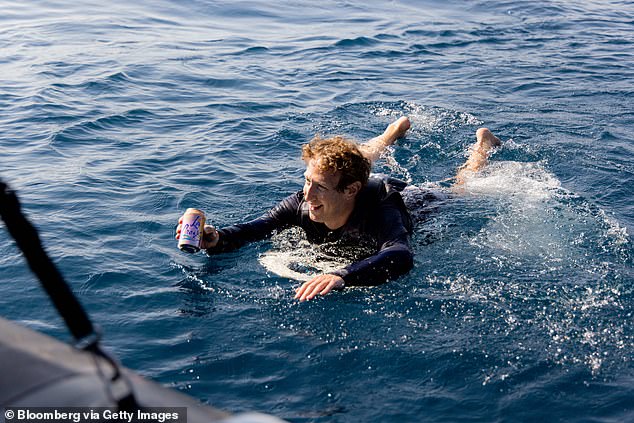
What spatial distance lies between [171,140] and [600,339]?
20.4ft

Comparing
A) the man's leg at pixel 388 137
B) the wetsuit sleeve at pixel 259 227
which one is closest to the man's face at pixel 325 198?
the wetsuit sleeve at pixel 259 227

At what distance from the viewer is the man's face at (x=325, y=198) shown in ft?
19.3

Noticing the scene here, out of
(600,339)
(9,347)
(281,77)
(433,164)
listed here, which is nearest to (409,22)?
(281,77)

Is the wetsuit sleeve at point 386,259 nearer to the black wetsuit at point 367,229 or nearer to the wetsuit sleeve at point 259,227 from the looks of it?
the black wetsuit at point 367,229

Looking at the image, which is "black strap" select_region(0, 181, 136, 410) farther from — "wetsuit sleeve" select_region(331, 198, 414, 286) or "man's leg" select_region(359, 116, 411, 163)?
"man's leg" select_region(359, 116, 411, 163)

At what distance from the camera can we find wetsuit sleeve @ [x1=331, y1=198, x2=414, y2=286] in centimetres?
547

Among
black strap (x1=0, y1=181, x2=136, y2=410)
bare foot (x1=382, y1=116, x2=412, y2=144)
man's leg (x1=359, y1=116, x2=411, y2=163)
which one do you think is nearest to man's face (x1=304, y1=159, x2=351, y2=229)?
man's leg (x1=359, y1=116, x2=411, y2=163)

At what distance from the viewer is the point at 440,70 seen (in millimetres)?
13281

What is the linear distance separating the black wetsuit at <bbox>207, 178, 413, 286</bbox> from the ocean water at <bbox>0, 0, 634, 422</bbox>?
243 millimetres

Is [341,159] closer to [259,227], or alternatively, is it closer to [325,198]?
[325,198]

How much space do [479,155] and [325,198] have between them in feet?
10.4

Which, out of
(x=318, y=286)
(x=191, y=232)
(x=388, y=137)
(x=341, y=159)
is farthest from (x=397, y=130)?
(x=318, y=286)

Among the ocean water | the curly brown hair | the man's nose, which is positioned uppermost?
the curly brown hair

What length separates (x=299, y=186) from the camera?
26.8ft
